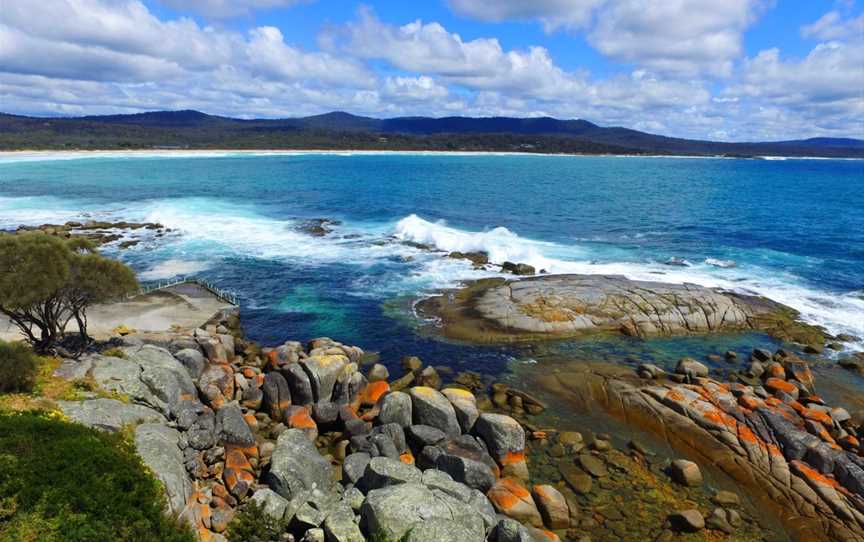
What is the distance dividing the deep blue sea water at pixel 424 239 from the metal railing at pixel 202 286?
130cm

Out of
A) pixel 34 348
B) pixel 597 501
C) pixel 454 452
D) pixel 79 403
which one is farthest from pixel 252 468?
pixel 597 501

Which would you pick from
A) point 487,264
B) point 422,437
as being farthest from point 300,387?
point 487,264

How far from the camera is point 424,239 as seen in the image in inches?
2431

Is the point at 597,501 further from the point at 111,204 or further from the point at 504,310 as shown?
the point at 111,204

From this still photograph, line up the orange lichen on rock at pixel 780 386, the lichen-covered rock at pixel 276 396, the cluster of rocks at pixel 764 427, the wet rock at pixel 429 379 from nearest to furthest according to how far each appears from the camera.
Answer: the cluster of rocks at pixel 764 427
the lichen-covered rock at pixel 276 396
the orange lichen on rock at pixel 780 386
the wet rock at pixel 429 379

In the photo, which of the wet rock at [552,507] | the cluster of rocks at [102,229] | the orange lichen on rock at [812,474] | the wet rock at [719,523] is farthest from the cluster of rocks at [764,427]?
the cluster of rocks at [102,229]

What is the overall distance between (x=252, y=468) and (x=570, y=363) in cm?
1901

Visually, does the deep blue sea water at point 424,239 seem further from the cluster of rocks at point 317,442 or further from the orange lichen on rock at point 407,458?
the orange lichen on rock at point 407,458

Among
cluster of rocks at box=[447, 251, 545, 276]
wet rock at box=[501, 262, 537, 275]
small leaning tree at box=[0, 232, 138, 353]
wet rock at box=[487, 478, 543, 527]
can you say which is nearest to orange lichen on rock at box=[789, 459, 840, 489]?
wet rock at box=[487, 478, 543, 527]

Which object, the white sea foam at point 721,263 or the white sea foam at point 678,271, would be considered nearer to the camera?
the white sea foam at point 678,271

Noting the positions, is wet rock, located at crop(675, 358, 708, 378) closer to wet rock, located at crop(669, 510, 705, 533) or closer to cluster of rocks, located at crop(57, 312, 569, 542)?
cluster of rocks, located at crop(57, 312, 569, 542)

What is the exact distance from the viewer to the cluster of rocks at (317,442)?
49.2 feet

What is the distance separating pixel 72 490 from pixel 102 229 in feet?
208

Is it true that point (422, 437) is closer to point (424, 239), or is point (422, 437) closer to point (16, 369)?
point (16, 369)
